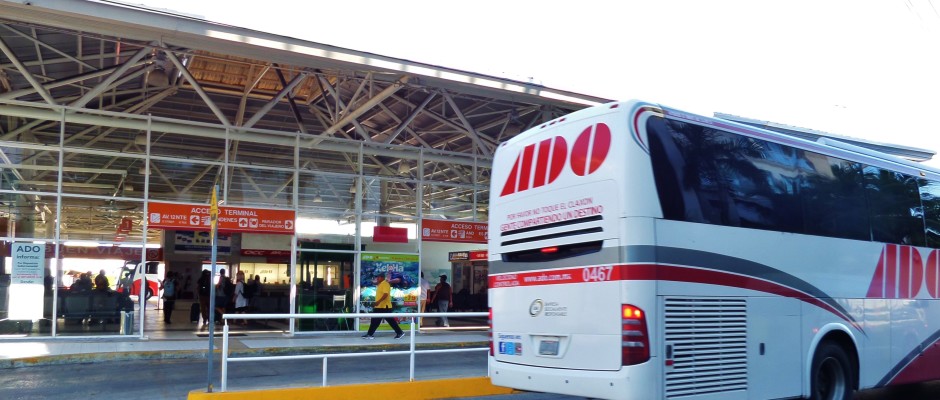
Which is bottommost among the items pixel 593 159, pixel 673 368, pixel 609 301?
pixel 673 368

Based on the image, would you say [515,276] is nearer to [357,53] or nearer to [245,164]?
[357,53]

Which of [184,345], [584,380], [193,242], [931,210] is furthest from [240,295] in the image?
[931,210]

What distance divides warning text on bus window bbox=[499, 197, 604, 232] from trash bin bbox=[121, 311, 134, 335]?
484 inches

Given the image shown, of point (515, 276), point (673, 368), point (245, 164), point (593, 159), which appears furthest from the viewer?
point (245, 164)

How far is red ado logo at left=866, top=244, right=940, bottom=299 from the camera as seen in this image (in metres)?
9.66

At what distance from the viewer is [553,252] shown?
26.8 feet

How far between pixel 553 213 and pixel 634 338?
1.69 metres

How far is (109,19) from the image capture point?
13695mm

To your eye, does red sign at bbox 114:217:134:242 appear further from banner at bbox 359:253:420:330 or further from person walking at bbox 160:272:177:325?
banner at bbox 359:253:420:330

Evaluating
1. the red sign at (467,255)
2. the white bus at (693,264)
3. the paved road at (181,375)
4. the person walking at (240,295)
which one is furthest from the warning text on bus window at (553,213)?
the red sign at (467,255)

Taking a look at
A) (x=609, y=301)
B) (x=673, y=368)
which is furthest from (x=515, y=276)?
(x=673, y=368)

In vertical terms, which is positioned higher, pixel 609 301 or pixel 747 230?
pixel 747 230

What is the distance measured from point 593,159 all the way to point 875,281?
446 cm

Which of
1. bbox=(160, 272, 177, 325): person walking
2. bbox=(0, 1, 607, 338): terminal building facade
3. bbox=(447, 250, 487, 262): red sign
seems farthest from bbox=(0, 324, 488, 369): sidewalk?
bbox=(447, 250, 487, 262): red sign
